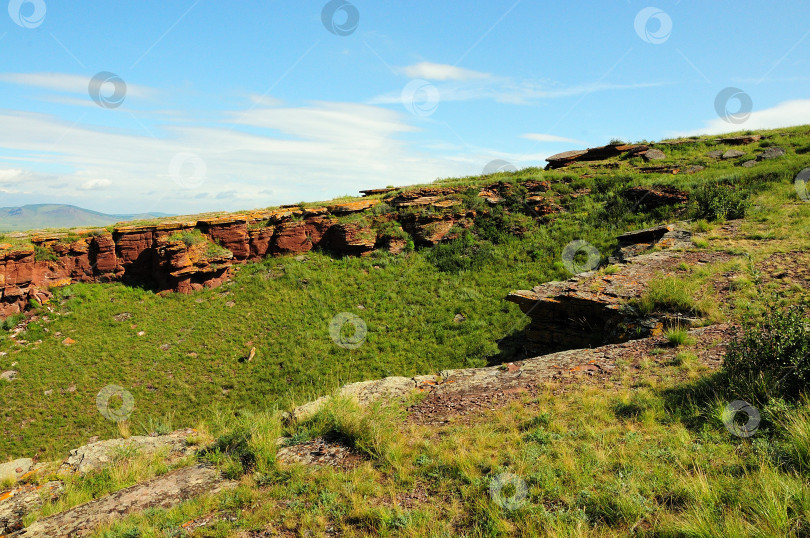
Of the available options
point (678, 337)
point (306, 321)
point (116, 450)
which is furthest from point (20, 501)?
point (306, 321)

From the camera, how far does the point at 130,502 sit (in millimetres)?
5867

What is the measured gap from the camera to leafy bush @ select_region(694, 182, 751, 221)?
663 inches

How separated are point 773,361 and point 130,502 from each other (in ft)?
36.1

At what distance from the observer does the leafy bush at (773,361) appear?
570 cm

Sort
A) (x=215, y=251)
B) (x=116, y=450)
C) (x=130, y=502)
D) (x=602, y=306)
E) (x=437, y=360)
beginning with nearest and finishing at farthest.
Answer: (x=130, y=502) < (x=116, y=450) < (x=602, y=306) < (x=437, y=360) < (x=215, y=251)

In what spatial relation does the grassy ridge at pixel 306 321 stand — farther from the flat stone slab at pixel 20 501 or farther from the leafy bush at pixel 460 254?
the flat stone slab at pixel 20 501

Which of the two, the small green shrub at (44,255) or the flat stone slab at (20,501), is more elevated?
the small green shrub at (44,255)

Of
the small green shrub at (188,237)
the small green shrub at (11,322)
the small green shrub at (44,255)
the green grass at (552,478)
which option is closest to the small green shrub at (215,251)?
the small green shrub at (188,237)

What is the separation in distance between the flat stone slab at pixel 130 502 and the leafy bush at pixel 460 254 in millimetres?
20871

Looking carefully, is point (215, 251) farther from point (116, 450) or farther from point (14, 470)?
point (116, 450)

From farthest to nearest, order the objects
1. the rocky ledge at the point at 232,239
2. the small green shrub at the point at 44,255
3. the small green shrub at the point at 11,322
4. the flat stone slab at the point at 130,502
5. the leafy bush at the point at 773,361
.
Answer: the small green shrub at the point at 44,255 → the rocky ledge at the point at 232,239 → the small green shrub at the point at 11,322 → the leafy bush at the point at 773,361 → the flat stone slab at the point at 130,502

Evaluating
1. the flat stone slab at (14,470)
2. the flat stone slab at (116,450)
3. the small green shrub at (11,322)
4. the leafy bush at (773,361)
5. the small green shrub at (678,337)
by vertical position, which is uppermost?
the leafy bush at (773,361)

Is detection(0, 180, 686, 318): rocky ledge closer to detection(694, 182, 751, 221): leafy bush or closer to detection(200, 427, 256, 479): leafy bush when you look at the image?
detection(694, 182, 751, 221): leafy bush

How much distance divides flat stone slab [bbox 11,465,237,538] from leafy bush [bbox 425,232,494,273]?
2087 cm
